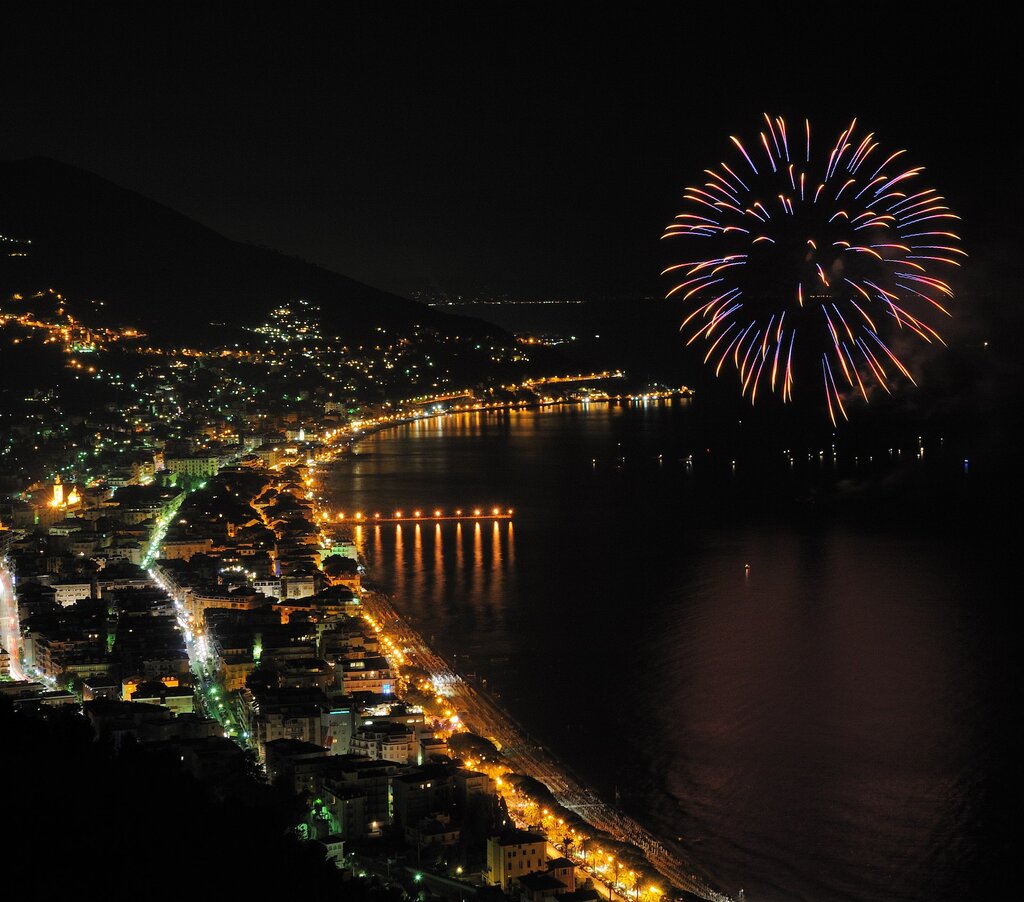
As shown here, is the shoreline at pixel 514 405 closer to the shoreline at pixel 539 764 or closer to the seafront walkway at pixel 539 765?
the shoreline at pixel 539 764

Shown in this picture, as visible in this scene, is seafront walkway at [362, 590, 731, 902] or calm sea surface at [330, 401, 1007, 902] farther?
calm sea surface at [330, 401, 1007, 902]

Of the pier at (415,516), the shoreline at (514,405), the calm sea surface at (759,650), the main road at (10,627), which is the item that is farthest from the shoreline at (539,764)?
the shoreline at (514,405)

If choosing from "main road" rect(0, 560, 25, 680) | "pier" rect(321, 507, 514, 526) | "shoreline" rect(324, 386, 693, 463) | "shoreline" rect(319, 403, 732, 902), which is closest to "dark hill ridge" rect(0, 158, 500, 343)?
"shoreline" rect(324, 386, 693, 463)

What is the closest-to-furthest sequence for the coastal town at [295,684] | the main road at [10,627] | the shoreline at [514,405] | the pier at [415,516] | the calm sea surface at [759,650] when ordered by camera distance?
the coastal town at [295,684] < the calm sea surface at [759,650] < the main road at [10,627] < the pier at [415,516] < the shoreline at [514,405]

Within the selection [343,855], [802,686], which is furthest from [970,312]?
[343,855]

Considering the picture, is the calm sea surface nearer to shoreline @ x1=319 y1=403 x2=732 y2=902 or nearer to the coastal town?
shoreline @ x1=319 y1=403 x2=732 y2=902

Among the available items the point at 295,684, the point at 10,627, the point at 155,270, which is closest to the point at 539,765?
the point at 295,684
